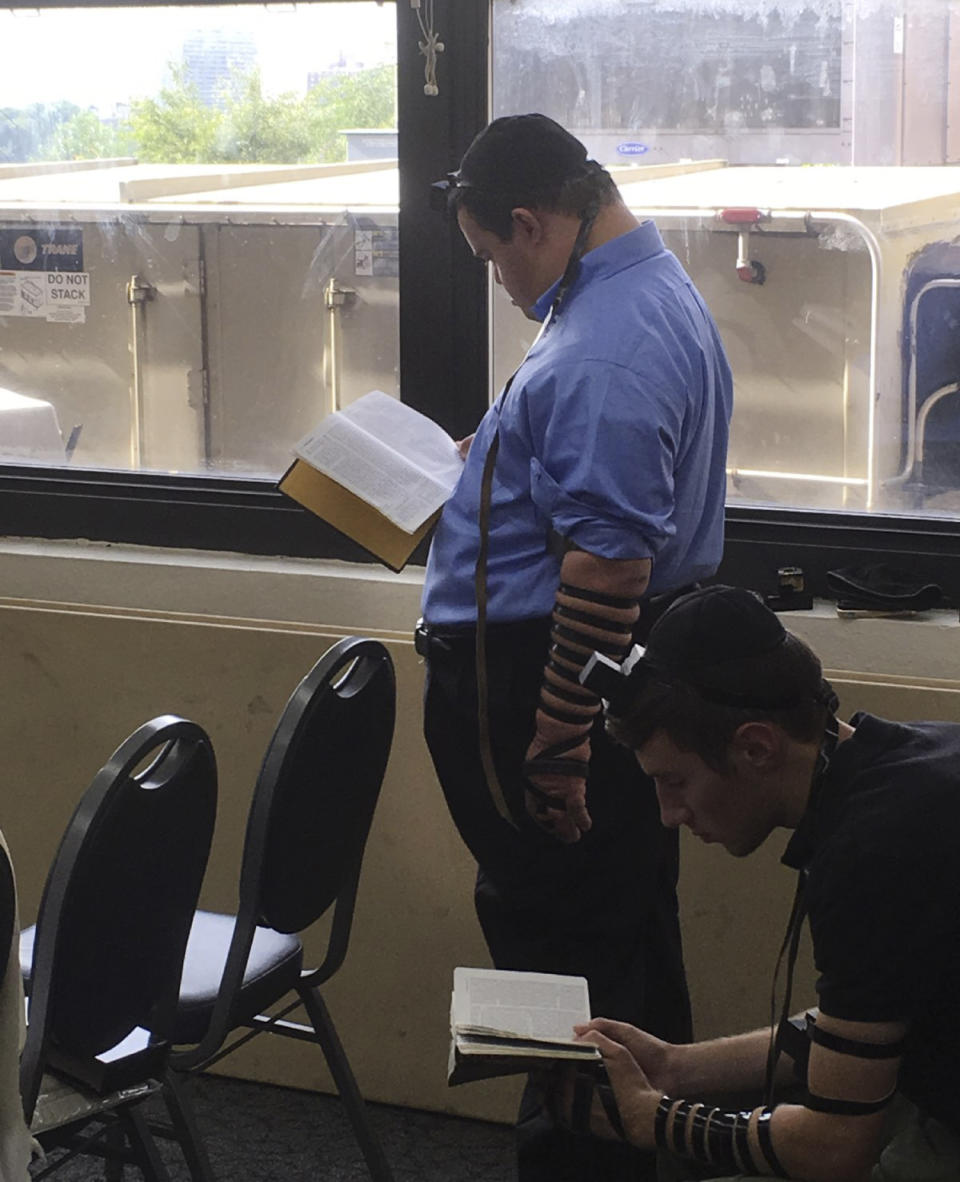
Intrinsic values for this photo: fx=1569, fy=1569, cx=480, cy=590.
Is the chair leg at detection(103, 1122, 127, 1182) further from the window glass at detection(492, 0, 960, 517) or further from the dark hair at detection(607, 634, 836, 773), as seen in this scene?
the window glass at detection(492, 0, 960, 517)

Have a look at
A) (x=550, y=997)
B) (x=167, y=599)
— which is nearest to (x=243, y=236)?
(x=167, y=599)

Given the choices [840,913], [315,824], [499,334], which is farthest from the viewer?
[499,334]

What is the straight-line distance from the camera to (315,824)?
2105mm

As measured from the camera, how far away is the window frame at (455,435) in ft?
8.39

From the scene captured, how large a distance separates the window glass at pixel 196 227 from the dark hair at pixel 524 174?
67 cm

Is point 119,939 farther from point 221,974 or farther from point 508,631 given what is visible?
point 508,631

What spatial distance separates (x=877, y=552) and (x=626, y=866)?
27.9 inches

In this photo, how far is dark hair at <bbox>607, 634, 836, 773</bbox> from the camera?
1.50m

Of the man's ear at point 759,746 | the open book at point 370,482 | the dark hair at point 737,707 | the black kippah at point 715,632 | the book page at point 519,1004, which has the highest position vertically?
the open book at point 370,482

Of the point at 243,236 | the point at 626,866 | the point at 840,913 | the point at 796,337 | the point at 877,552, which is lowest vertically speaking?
the point at 626,866

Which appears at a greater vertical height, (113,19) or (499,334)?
(113,19)

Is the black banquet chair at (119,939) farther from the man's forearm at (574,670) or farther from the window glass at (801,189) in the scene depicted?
the window glass at (801,189)

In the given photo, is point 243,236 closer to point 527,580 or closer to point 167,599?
point 167,599

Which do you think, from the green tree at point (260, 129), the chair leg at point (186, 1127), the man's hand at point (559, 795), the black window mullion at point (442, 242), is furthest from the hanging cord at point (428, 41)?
the chair leg at point (186, 1127)
